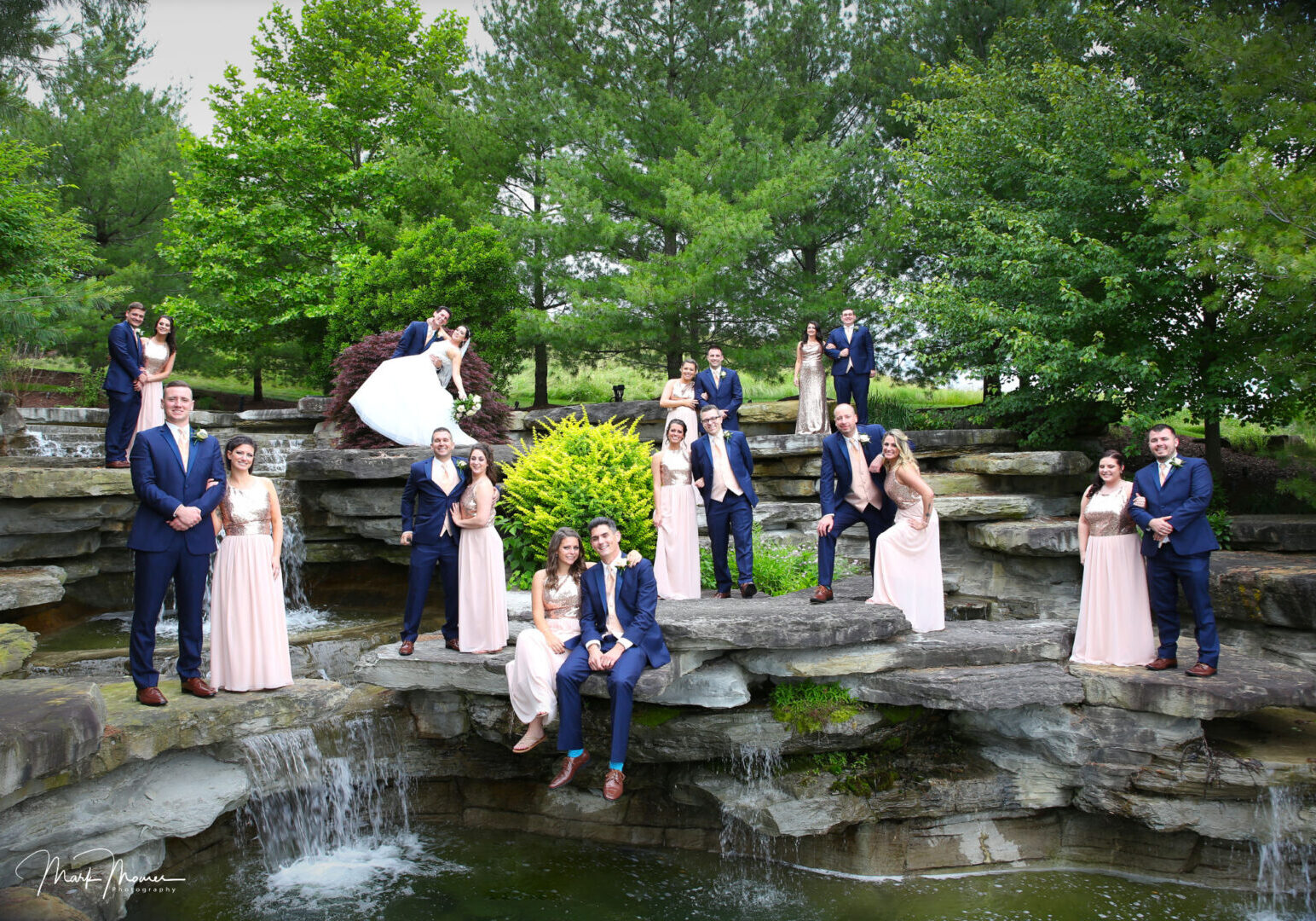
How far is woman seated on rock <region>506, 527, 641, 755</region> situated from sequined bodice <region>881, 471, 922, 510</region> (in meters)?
2.43

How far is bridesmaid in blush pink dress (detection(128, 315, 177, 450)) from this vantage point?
30.8 feet

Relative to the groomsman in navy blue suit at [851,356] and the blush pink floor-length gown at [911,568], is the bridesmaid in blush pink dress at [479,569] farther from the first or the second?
the groomsman in navy blue suit at [851,356]

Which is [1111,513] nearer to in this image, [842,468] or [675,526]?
[842,468]

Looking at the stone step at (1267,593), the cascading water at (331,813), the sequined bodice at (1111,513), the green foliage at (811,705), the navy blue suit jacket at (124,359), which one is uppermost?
the navy blue suit jacket at (124,359)

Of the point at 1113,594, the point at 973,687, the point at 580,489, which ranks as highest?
the point at 580,489

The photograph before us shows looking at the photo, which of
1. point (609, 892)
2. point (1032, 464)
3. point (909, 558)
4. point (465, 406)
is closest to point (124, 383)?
point (465, 406)

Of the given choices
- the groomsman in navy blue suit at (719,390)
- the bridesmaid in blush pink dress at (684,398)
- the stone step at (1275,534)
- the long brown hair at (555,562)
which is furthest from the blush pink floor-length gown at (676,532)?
the stone step at (1275,534)

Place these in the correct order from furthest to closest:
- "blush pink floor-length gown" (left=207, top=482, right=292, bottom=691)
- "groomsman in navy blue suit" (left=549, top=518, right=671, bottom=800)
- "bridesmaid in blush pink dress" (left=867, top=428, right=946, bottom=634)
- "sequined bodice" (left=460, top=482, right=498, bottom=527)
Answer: "bridesmaid in blush pink dress" (left=867, top=428, right=946, bottom=634), "sequined bodice" (left=460, top=482, right=498, bottom=527), "blush pink floor-length gown" (left=207, top=482, right=292, bottom=691), "groomsman in navy blue suit" (left=549, top=518, right=671, bottom=800)

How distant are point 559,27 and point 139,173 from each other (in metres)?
12.5

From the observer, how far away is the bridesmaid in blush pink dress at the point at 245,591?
6.05 m

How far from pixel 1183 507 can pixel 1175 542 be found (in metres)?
0.27

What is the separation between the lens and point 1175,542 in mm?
6379

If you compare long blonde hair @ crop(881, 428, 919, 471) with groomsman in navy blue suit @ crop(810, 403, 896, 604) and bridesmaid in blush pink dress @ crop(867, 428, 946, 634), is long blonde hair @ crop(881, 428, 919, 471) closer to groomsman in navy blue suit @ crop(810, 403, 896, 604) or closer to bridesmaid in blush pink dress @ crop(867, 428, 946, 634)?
bridesmaid in blush pink dress @ crop(867, 428, 946, 634)
